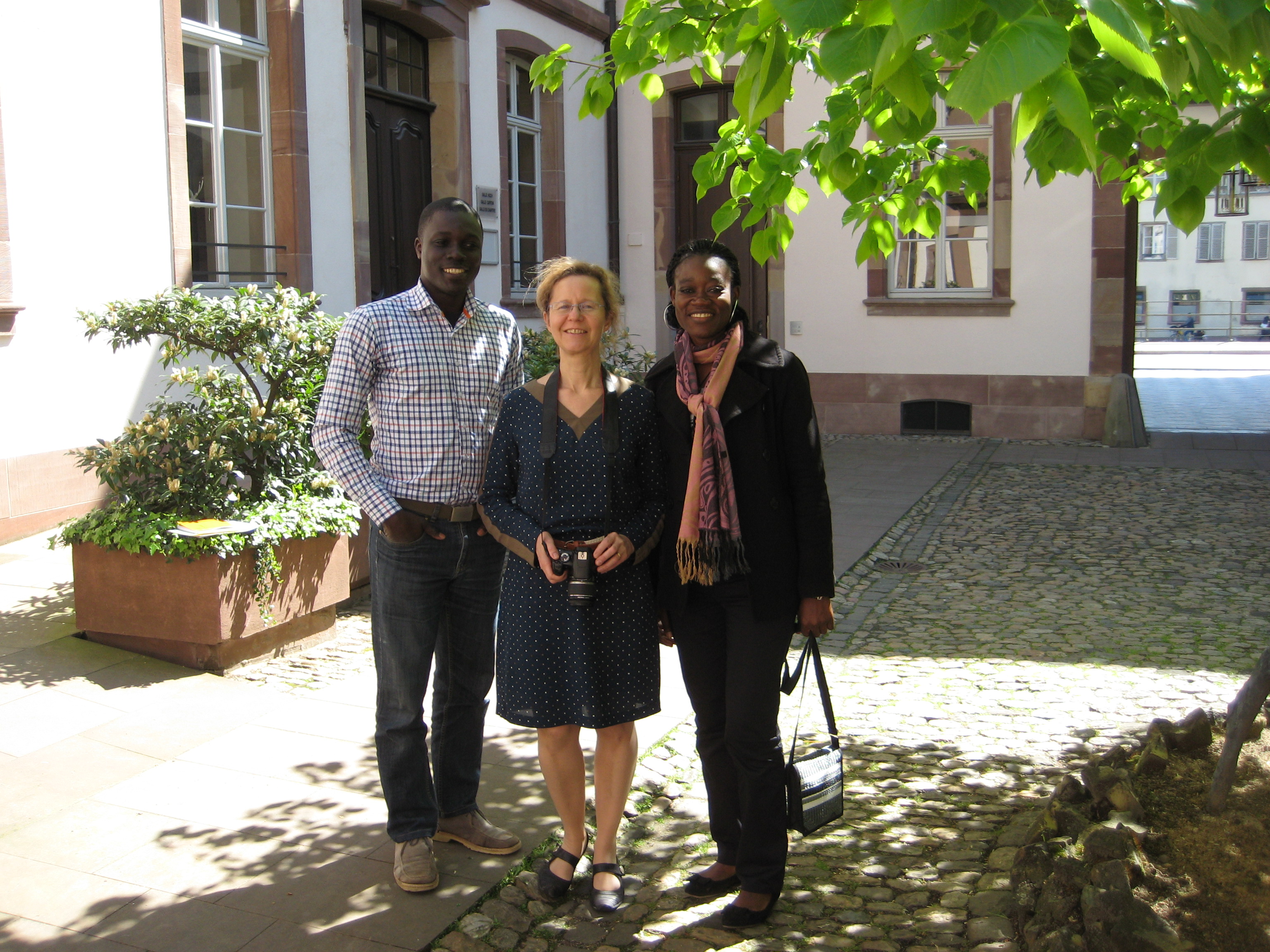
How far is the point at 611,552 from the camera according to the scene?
309 centimetres

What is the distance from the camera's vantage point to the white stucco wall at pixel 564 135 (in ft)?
39.4

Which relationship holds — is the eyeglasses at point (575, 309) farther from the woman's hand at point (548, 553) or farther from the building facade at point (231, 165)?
the building facade at point (231, 165)

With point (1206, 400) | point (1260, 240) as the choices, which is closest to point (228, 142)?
point (1206, 400)

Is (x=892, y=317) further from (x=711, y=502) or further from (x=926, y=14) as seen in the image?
(x=926, y=14)

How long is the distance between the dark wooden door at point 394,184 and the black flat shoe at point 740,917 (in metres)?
8.51

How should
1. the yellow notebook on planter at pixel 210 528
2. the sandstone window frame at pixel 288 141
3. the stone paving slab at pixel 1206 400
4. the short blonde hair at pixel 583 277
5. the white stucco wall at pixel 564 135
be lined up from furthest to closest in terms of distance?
the stone paving slab at pixel 1206 400, the white stucco wall at pixel 564 135, the sandstone window frame at pixel 288 141, the yellow notebook on planter at pixel 210 528, the short blonde hair at pixel 583 277

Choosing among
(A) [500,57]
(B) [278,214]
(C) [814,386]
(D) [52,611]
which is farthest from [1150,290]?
(D) [52,611]

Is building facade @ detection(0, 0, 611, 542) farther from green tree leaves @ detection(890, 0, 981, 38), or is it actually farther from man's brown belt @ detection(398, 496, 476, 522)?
green tree leaves @ detection(890, 0, 981, 38)

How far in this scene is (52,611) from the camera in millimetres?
5848

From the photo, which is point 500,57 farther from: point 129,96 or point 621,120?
point 129,96

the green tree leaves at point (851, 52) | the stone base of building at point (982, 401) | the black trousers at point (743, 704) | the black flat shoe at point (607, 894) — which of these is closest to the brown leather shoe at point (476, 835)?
the black flat shoe at point (607, 894)

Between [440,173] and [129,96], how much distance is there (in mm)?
4170

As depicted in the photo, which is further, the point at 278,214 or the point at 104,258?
the point at 278,214

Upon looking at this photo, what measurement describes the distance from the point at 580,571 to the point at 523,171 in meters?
11.1
